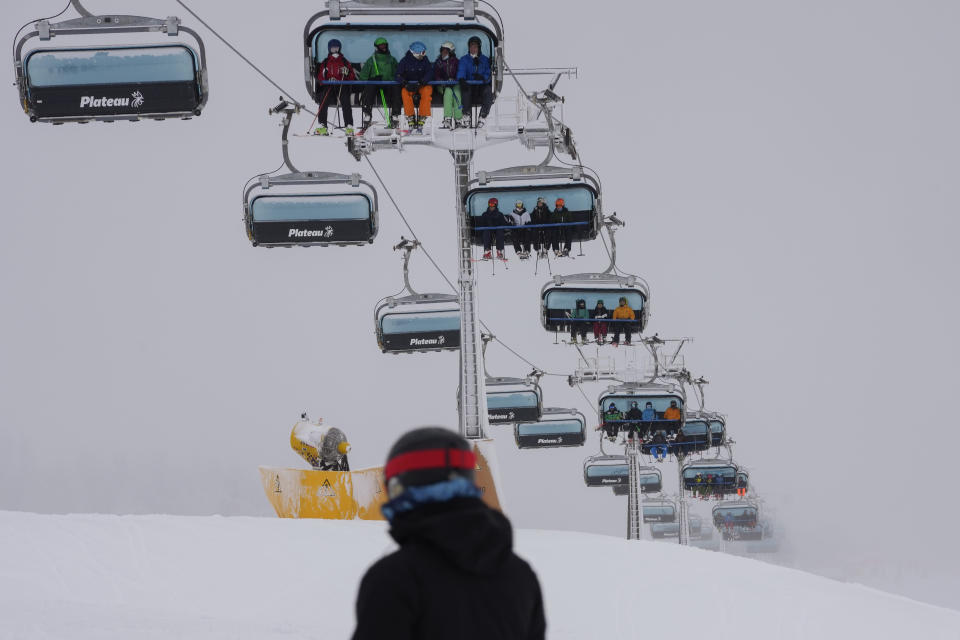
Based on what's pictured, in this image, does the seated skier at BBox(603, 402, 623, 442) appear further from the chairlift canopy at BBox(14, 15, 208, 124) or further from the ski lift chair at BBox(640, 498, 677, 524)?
the ski lift chair at BBox(640, 498, 677, 524)

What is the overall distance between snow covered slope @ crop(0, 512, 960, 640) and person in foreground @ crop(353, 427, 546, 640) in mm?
5323

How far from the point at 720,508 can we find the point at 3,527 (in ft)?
142

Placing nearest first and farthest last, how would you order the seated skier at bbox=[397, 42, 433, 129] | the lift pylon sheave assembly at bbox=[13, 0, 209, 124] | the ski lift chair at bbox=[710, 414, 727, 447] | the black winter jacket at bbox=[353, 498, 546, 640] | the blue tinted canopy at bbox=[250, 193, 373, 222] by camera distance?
the black winter jacket at bbox=[353, 498, 546, 640], the lift pylon sheave assembly at bbox=[13, 0, 209, 124], the seated skier at bbox=[397, 42, 433, 129], the blue tinted canopy at bbox=[250, 193, 373, 222], the ski lift chair at bbox=[710, 414, 727, 447]

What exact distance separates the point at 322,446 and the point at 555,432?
1582 centimetres

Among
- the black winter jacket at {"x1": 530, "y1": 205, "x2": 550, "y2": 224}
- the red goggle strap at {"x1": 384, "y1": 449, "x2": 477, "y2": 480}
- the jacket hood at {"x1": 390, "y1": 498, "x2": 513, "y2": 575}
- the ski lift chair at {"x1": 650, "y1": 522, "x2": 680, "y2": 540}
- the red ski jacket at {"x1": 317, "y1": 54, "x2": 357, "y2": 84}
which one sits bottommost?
the ski lift chair at {"x1": 650, "y1": 522, "x2": 680, "y2": 540}

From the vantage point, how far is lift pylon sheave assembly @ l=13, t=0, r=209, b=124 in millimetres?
8531

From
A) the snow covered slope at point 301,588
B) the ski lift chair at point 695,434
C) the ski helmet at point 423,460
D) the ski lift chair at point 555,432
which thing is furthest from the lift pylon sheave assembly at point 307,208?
the ski lift chair at point 695,434

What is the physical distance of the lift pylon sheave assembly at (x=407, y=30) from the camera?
9.84 m

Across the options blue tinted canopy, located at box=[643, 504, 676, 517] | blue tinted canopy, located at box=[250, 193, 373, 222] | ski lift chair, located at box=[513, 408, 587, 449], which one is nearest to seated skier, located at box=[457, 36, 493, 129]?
blue tinted canopy, located at box=[250, 193, 373, 222]

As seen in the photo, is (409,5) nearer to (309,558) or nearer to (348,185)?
(348,185)

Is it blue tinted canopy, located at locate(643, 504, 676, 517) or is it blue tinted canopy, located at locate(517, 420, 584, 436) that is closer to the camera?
blue tinted canopy, located at locate(517, 420, 584, 436)

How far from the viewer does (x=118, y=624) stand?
707 cm

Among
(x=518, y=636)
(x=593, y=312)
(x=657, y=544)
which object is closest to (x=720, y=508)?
(x=593, y=312)

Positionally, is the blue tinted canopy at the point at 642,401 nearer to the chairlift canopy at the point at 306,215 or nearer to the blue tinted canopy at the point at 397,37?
the chairlift canopy at the point at 306,215
